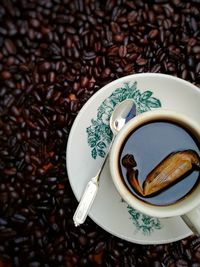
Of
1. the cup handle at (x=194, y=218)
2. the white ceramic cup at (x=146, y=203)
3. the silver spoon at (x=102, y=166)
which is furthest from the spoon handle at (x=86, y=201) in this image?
the cup handle at (x=194, y=218)

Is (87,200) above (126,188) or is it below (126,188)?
below

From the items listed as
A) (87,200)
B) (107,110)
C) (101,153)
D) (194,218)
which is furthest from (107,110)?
(194,218)

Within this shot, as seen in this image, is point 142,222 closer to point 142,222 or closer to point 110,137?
point 142,222

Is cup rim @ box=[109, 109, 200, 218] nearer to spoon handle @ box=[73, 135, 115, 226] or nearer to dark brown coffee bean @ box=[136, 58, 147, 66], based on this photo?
spoon handle @ box=[73, 135, 115, 226]

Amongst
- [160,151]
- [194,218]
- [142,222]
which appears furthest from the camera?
[142,222]

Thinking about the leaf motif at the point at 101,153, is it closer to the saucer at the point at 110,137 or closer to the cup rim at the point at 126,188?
the saucer at the point at 110,137

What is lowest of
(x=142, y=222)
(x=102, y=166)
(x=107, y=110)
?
(x=142, y=222)

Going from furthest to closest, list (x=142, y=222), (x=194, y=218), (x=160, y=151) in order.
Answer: (x=142, y=222), (x=160, y=151), (x=194, y=218)
